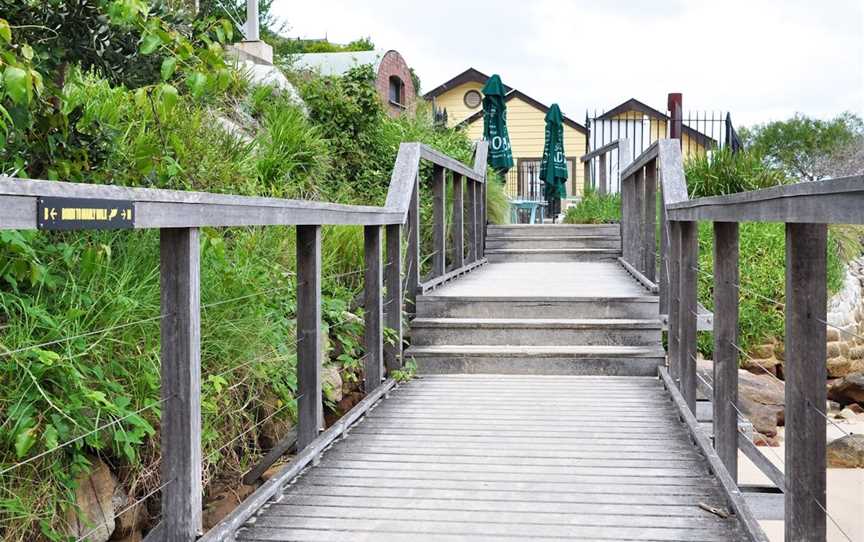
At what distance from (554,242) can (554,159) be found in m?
4.09

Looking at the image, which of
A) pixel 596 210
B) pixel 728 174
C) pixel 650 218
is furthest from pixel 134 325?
pixel 596 210

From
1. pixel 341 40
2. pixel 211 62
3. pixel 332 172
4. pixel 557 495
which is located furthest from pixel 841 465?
pixel 341 40

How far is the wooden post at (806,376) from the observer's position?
2.31 m

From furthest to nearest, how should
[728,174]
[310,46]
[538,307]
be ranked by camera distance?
[310,46] < [728,174] < [538,307]

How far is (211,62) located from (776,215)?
1.93m

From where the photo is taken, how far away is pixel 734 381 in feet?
11.6

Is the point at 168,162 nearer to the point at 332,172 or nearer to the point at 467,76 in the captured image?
the point at 332,172

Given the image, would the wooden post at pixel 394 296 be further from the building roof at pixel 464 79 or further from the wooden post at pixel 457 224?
the building roof at pixel 464 79

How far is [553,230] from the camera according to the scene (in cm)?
1035

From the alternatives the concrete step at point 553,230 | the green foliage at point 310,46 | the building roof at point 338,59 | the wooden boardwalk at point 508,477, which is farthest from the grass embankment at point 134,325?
the green foliage at point 310,46

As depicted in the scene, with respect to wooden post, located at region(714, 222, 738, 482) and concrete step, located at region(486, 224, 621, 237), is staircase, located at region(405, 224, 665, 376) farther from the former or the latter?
concrete step, located at region(486, 224, 621, 237)

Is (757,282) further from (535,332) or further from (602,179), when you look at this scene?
(535,332)

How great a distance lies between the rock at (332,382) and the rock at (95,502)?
1.69m

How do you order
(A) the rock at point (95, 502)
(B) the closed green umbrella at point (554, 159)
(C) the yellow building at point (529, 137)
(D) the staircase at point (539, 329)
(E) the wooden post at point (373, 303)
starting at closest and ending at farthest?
(A) the rock at point (95, 502), (E) the wooden post at point (373, 303), (D) the staircase at point (539, 329), (B) the closed green umbrella at point (554, 159), (C) the yellow building at point (529, 137)
